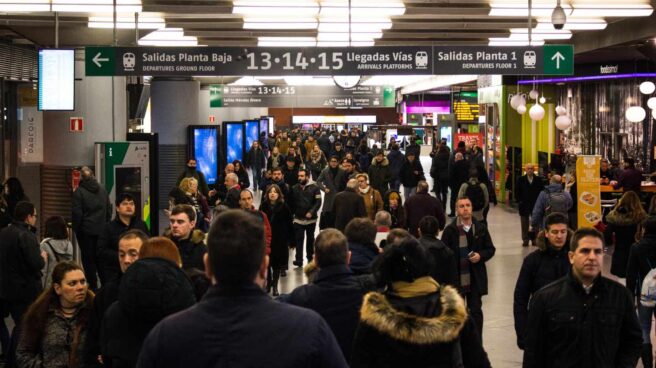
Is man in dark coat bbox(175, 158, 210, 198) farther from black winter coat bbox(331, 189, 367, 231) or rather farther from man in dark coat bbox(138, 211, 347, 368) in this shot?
man in dark coat bbox(138, 211, 347, 368)

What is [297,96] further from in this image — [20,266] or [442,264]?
[442,264]

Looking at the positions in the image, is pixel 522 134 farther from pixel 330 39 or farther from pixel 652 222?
pixel 652 222

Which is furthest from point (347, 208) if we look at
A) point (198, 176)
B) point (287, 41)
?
point (287, 41)

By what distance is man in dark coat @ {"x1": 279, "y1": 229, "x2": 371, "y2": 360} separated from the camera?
216 inches

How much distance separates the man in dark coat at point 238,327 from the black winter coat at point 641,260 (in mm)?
6113

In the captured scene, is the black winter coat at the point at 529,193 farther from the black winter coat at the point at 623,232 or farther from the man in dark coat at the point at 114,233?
the man in dark coat at the point at 114,233

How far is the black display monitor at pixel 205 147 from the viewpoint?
84.7 feet

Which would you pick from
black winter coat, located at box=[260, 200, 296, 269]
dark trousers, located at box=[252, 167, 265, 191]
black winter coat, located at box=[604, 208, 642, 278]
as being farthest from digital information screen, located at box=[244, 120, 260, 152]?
black winter coat, located at box=[604, 208, 642, 278]

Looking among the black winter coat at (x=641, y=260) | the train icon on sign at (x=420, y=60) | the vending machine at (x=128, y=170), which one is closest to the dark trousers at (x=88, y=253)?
the vending machine at (x=128, y=170)

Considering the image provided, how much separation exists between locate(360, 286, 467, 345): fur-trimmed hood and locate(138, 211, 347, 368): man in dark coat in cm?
132

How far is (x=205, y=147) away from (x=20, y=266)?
17.0 meters

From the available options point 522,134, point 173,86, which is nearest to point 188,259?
point 173,86

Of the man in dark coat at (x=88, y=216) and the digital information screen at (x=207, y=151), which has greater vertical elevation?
the digital information screen at (x=207, y=151)

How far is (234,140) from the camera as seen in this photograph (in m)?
33.5
